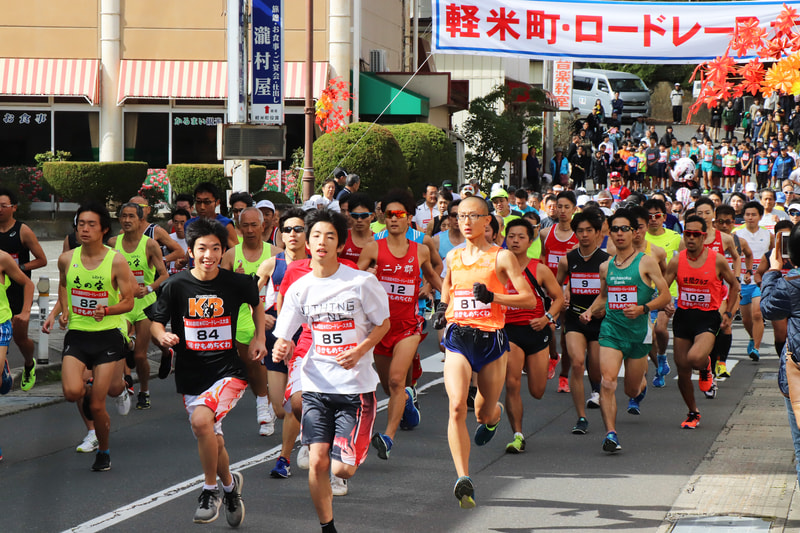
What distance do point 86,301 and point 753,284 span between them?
8.29 m

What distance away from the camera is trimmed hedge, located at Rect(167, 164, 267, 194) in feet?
87.3

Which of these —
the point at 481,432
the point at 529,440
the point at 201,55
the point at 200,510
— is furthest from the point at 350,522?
the point at 201,55

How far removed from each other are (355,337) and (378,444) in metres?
1.67

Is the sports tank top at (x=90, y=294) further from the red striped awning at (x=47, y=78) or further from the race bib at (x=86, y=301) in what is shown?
the red striped awning at (x=47, y=78)

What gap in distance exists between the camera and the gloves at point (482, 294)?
22.1 feet

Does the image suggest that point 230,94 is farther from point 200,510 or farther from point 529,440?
point 200,510

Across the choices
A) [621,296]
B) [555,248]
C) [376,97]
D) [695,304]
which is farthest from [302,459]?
[376,97]

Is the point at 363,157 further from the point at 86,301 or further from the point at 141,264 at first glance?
the point at 86,301

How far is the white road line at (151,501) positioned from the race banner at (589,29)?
6887 mm

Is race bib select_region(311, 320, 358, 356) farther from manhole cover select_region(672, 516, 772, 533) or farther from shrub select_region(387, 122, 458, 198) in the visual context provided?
shrub select_region(387, 122, 458, 198)

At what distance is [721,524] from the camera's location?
635 cm

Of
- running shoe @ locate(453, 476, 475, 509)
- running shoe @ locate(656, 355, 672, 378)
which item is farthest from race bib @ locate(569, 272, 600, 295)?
running shoe @ locate(453, 476, 475, 509)

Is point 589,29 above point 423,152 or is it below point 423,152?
above

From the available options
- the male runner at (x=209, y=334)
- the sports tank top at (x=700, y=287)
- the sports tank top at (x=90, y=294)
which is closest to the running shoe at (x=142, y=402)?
the sports tank top at (x=90, y=294)
